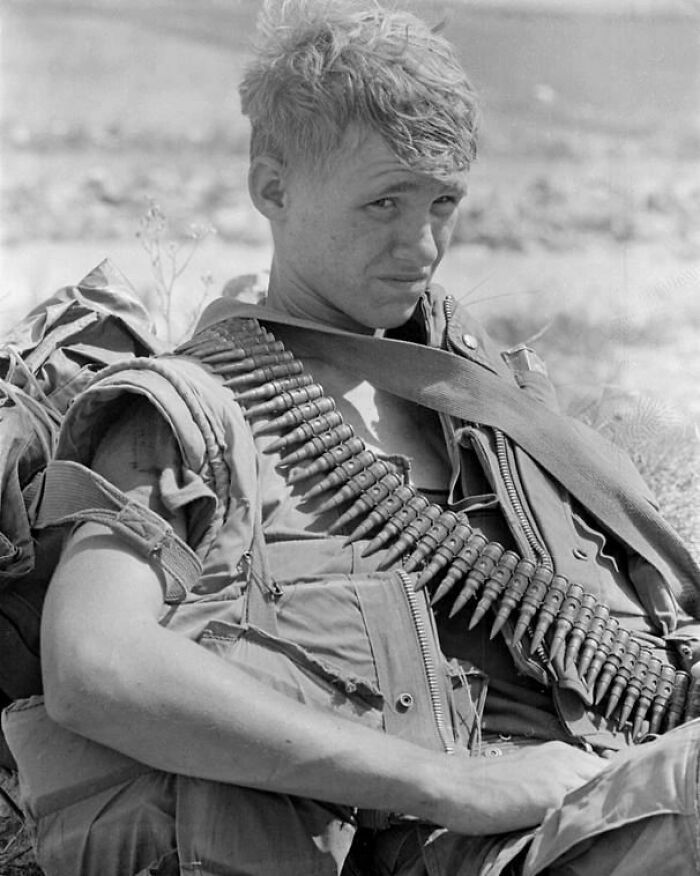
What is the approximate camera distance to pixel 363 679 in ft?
10.9

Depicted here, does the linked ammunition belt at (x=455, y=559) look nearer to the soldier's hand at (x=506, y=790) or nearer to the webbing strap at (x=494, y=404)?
the webbing strap at (x=494, y=404)

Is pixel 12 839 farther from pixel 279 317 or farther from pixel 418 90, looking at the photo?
pixel 418 90

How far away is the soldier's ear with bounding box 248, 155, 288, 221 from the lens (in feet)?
12.7

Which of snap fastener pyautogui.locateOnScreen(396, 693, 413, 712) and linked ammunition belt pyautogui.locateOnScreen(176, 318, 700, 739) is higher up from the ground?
linked ammunition belt pyautogui.locateOnScreen(176, 318, 700, 739)

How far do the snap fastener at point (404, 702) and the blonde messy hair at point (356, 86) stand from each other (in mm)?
1241

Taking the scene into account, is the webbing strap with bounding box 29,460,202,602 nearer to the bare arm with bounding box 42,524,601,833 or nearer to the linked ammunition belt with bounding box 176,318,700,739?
the bare arm with bounding box 42,524,601,833

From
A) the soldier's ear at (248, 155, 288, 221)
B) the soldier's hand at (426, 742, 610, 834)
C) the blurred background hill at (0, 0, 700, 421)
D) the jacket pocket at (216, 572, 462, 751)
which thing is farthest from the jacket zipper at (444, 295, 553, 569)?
the blurred background hill at (0, 0, 700, 421)

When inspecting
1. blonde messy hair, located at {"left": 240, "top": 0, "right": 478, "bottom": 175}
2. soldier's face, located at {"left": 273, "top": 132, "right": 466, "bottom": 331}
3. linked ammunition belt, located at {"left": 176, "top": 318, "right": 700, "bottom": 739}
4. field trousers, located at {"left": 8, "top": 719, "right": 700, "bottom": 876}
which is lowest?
field trousers, located at {"left": 8, "top": 719, "right": 700, "bottom": 876}

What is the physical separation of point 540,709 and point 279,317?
114cm

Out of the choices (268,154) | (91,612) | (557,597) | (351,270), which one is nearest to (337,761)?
(91,612)

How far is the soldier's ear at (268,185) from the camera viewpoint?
386 centimetres

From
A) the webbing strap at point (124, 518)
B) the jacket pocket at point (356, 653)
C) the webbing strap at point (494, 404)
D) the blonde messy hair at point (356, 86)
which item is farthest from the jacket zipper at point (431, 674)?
the blonde messy hair at point (356, 86)

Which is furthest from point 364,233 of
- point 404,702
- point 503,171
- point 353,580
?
point 503,171

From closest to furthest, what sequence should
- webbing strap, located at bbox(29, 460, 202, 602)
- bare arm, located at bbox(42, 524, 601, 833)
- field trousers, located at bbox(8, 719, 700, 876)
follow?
field trousers, located at bbox(8, 719, 700, 876)
bare arm, located at bbox(42, 524, 601, 833)
webbing strap, located at bbox(29, 460, 202, 602)
